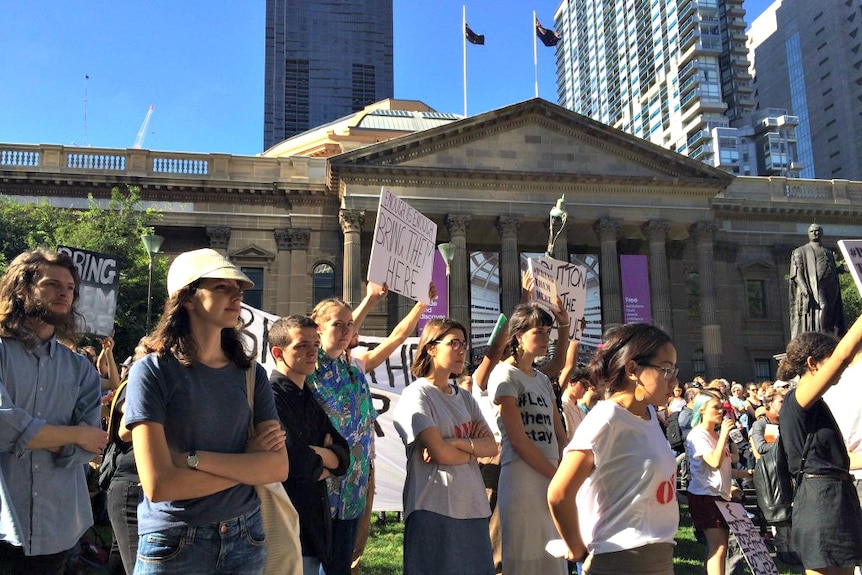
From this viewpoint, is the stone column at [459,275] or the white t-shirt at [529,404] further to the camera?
the stone column at [459,275]

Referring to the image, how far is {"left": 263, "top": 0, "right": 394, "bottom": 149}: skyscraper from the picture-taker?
13012 cm

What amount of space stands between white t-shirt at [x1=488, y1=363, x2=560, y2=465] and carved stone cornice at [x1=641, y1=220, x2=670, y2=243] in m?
32.9

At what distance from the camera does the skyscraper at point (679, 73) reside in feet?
351

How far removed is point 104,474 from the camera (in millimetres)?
4539

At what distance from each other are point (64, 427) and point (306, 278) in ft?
111

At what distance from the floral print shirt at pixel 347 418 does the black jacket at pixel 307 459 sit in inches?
18.5

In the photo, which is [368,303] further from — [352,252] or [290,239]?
[290,239]

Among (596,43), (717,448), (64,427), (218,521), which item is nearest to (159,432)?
(218,521)

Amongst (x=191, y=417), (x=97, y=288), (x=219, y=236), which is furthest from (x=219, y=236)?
(x=191, y=417)

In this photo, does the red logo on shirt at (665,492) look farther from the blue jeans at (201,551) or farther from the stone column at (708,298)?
the stone column at (708,298)

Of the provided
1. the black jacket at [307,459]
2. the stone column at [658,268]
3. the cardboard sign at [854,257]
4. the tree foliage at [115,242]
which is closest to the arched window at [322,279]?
the tree foliage at [115,242]

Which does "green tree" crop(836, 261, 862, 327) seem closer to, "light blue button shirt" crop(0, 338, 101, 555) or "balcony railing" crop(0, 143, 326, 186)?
"balcony railing" crop(0, 143, 326, 186)

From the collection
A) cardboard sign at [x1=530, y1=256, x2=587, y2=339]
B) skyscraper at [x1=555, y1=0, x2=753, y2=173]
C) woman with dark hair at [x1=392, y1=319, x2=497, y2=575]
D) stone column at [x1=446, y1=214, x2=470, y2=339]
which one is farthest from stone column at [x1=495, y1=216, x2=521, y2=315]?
skyscraper at [x1=555, y1=0, x2=753, y2=173]

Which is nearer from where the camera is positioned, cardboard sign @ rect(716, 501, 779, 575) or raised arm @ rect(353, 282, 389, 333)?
raised arm @ rect(353, 282, 389, 333)
